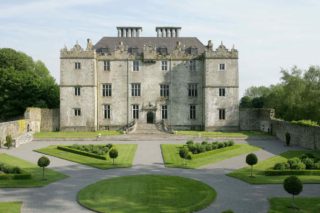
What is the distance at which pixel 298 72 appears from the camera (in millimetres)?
61719

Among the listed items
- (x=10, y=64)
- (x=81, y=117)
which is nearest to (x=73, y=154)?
(x=81, y=117)

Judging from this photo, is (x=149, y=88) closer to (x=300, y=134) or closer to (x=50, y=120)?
(x=50, y=120)

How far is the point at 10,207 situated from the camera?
1914 centimetres

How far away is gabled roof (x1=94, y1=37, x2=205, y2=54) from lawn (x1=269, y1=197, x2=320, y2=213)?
42426 mm

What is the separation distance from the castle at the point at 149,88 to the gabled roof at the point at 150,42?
122 cm

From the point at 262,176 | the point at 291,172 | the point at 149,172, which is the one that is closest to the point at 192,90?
the point at 149,172

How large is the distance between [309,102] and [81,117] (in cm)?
3317

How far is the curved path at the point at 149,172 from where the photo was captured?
1939cm

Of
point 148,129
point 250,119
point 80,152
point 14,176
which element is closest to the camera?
point 14,176

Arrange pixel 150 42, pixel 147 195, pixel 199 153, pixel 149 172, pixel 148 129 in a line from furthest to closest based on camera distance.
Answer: pixel 150 42 → pixel 148 129 → pixel 199 153 → pixel 149 172 → pixel 147 195

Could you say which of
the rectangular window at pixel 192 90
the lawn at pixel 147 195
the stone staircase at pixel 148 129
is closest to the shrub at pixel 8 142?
the stone staircase at pixel 148 129

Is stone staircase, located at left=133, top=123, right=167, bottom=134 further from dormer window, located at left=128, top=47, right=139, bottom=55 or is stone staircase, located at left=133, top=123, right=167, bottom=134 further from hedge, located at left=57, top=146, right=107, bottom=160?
hedge, located at left=57, top=146, right=107, bottom=160

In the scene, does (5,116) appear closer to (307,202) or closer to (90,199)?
(90,199)

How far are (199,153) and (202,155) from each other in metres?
0.87
